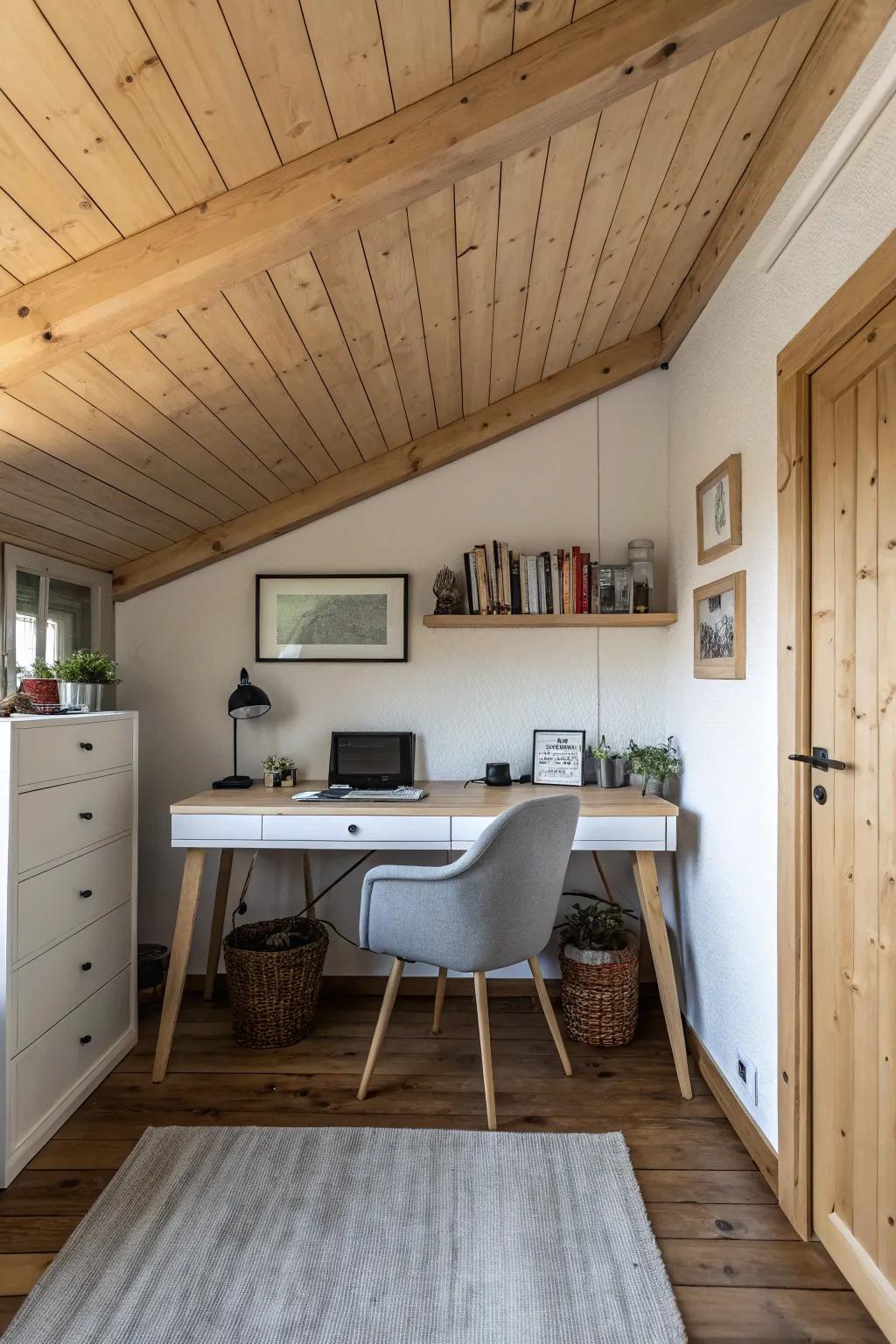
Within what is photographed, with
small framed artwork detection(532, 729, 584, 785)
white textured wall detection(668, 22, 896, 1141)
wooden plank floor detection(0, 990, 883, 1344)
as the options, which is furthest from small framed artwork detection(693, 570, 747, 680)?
wooden plank floor detection(0, 990, 883, 1344)

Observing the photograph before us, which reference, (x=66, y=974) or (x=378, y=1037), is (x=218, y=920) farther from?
(x=378, y=1037)

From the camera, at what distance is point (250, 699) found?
9.46ft

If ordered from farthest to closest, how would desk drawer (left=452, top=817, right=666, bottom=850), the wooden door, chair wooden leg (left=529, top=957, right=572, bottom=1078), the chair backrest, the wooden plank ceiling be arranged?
desk drawer (left=452, top=817, right=666, bottom=850), chair wooden leg (left=529, top=957, right=572, bottom=1078), the chair backrest, the wooden door, the wooden plank ceiling

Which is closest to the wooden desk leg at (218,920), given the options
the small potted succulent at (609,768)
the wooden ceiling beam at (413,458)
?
the wooden ceiling beam at (413,458)

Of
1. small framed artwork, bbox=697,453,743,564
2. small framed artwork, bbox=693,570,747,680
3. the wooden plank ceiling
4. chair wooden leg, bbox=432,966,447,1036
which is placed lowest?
chair wooden leg, bbox=432,966,447,1036

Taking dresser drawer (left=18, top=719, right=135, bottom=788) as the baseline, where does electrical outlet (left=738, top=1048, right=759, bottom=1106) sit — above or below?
below

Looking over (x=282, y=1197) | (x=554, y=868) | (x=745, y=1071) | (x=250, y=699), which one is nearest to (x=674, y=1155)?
(x=745, y=1071)

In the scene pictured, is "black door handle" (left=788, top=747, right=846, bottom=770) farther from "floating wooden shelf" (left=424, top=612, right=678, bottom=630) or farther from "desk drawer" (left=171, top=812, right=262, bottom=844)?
"desk drawer" (left=171, top=812, right=262, bottom=844)

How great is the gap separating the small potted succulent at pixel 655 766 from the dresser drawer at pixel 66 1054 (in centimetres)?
186

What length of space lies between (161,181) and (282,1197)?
84.6 inches

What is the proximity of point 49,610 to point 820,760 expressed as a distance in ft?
7.84

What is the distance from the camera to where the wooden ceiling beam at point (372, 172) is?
1416mm

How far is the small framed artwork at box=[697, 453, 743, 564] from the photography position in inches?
84.7

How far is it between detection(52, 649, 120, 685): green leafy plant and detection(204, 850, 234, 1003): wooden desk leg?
0.81 metres
